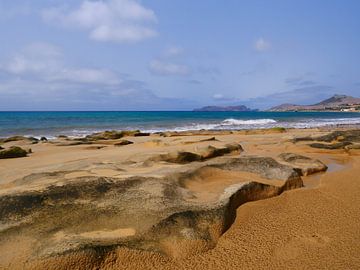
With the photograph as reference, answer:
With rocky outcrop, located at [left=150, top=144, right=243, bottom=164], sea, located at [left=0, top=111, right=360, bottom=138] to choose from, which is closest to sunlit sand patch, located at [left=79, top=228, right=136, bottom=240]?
rocky outcrop, located at [left=150, top=144, right=243, bottom=164]

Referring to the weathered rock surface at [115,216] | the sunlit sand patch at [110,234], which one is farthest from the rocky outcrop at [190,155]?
the sunlit sand patch at [110,234]

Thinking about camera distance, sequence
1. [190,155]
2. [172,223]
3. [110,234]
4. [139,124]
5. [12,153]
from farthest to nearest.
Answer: [139,124], [12,153], [190,155], [172,223], [110,234]

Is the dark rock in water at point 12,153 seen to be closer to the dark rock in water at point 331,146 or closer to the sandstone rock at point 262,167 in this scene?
the sandstone rock at point 262,167

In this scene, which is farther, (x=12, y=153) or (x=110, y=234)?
(x=12, y=153)

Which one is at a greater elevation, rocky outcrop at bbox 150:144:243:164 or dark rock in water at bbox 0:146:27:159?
rocky outcrop at bbox 150:144:243:164

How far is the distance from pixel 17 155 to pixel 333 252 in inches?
382

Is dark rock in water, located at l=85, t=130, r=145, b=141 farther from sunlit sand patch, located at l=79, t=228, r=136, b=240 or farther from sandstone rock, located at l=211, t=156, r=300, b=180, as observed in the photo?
sunlit sand patch, located at l=79, t=228, r=136, b=240

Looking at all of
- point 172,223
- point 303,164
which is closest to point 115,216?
point 172,223

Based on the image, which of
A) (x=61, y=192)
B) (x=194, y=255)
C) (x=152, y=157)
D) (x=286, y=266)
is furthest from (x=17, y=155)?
(x=286, y=266)

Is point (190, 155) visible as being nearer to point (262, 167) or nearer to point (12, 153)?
point (262, 167)

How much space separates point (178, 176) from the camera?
461cm

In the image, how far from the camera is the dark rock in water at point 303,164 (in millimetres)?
6441

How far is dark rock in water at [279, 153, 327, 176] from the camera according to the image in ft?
21.1

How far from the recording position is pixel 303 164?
6762 mm
